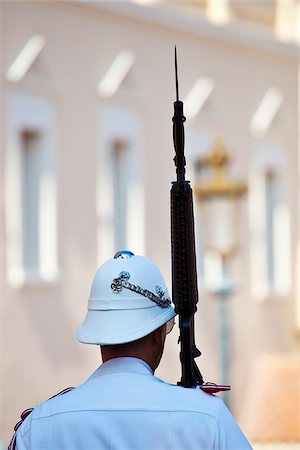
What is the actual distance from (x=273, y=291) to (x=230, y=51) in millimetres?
3513

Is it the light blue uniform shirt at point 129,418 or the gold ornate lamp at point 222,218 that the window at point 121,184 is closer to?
the gold ornate lamp at point 222,218

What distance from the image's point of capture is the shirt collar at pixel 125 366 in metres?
3.90

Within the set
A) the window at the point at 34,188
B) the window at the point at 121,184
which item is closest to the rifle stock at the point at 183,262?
the window at the point at 34,188

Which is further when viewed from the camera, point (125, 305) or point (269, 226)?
point (269, 226)

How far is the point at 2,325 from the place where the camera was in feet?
57.3

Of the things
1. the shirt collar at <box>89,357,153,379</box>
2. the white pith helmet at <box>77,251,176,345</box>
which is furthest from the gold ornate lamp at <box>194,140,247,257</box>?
the shirt collar at <box>89,357,153,379</box>

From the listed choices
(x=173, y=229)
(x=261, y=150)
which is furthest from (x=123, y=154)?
(x=173, y=229)

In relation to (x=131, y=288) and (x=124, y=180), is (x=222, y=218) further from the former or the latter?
(x=131, y=288)

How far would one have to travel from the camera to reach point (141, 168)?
67.2 ft

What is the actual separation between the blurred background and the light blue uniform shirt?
12482 millimetres

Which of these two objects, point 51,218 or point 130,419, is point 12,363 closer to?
point 51,218

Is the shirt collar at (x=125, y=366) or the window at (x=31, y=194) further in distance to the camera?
the window at (x=31, y=194)

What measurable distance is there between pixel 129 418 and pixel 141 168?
54.8 ft

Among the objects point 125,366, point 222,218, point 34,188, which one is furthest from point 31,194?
point 125,366
